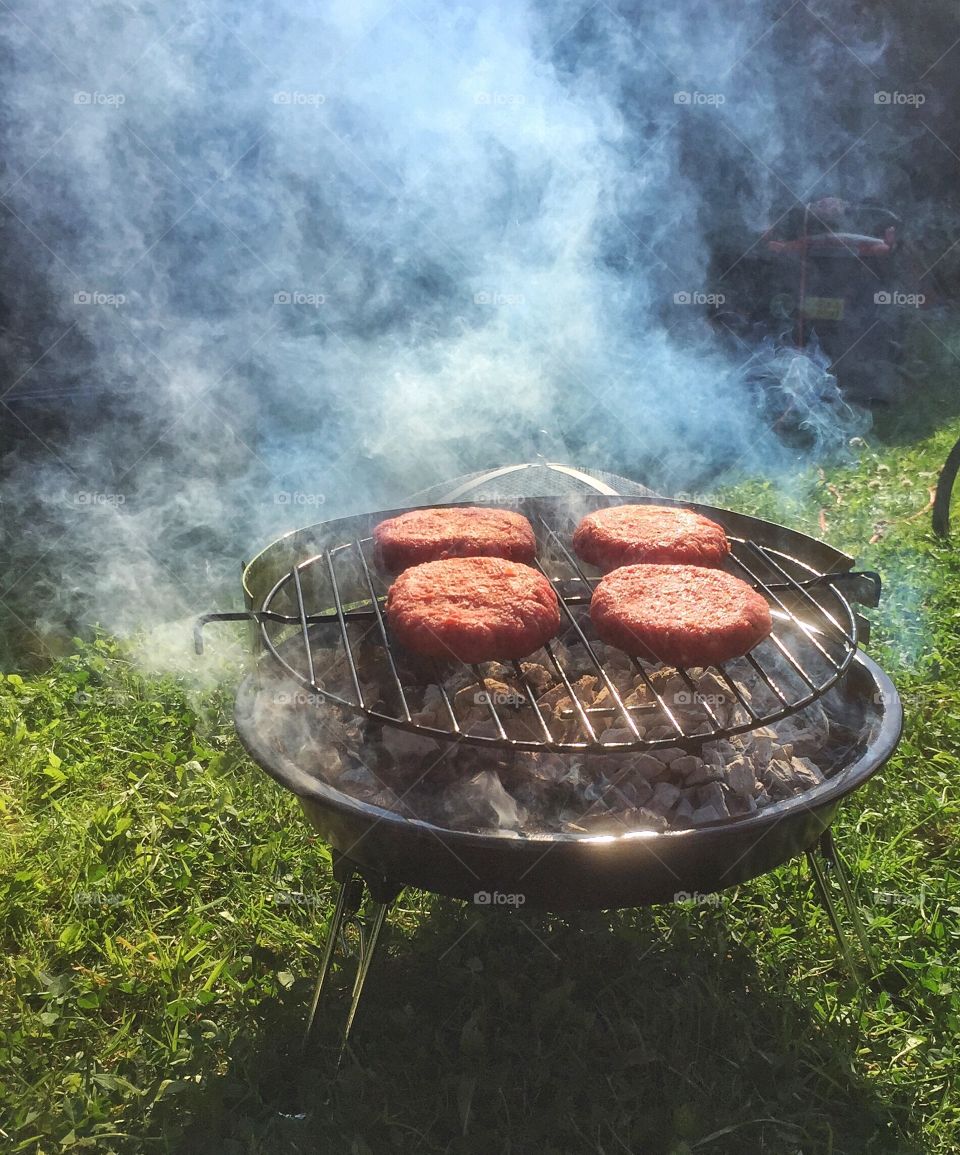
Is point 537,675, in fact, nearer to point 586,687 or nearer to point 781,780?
point 586,687

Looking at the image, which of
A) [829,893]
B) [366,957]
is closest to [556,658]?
[366,957]

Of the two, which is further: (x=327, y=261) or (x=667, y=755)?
(x=327, y=261)

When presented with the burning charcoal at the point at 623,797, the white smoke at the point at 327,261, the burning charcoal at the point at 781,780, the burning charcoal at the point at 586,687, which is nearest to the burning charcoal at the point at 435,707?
the burning charcoal at the point at 586,687

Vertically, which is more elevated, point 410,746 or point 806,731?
point 806,731

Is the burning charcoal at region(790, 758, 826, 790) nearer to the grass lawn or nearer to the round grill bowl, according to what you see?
the round grill bowl

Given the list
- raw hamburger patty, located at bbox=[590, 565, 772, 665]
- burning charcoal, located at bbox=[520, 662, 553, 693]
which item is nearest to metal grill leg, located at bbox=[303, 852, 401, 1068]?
burning charcoal, located at bbox=[520, 662, 553, 693]

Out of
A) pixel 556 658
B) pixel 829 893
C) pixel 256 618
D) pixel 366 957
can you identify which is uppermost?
pixel 256 618
